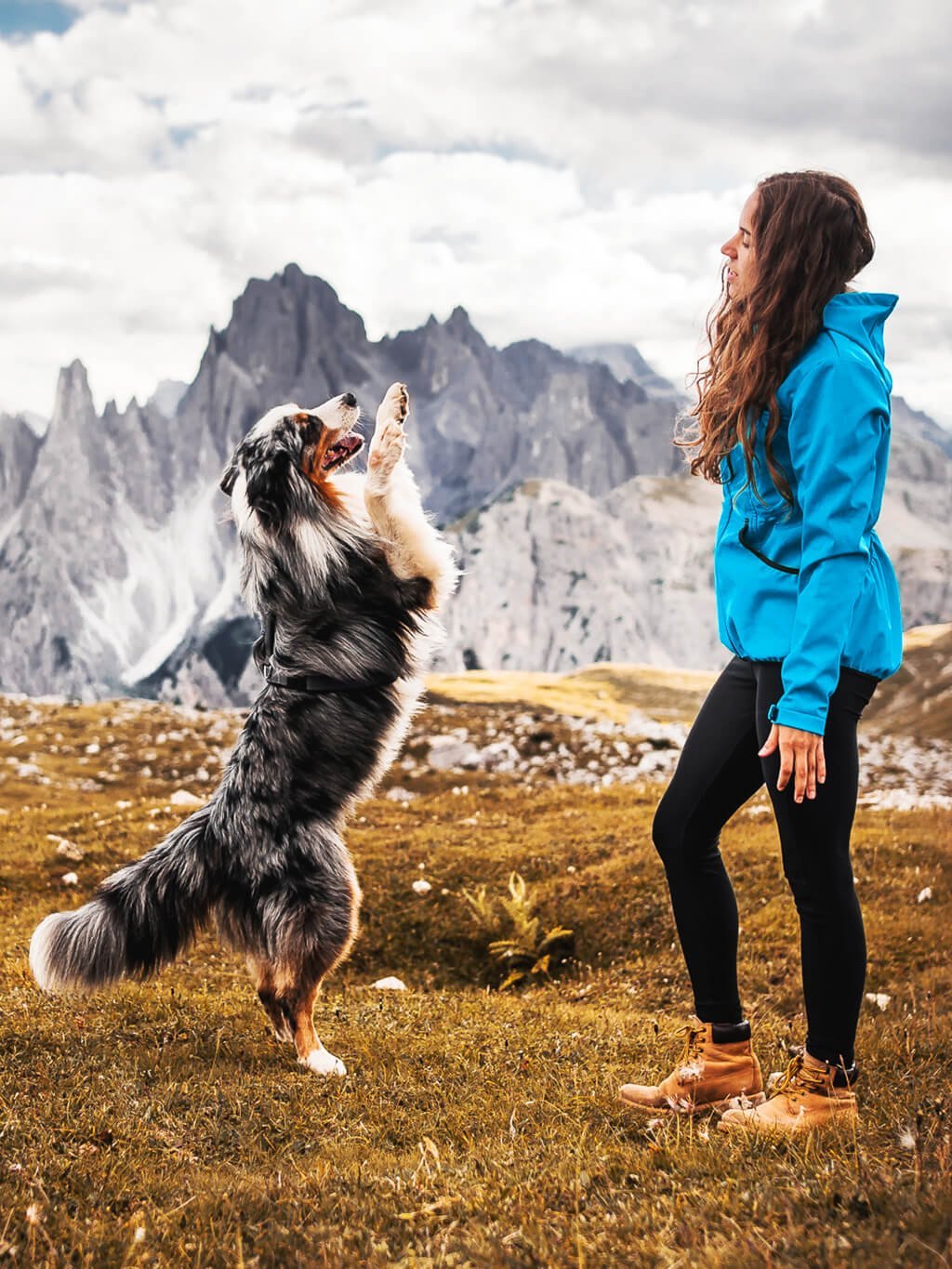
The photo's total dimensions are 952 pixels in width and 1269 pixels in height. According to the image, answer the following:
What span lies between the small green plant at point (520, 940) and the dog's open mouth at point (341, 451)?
465cm

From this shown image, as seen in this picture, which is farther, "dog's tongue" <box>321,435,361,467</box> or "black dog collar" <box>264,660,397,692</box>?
"dog's tongue" <box>321,435,361,467</box>

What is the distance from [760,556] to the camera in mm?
4613

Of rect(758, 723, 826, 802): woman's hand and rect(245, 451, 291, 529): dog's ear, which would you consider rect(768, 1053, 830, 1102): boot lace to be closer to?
rect(758, 723, 826, 802): woman's hand

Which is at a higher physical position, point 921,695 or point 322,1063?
point 322,1063

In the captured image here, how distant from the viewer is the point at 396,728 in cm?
711

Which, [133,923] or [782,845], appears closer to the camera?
[782,845]

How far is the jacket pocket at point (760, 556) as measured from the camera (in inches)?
177

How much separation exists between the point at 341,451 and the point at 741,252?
3384 millimetres

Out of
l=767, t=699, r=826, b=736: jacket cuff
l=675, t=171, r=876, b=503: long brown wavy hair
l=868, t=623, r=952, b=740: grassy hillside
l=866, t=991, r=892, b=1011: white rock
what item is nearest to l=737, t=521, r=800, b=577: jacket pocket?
l=675, t=171, r=876, b=503: long brown wavy hair

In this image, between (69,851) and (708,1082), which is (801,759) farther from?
(69,851)

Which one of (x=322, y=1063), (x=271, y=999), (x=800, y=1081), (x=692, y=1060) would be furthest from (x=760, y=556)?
(x=271, y=999)

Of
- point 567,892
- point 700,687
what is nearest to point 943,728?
point 700,687

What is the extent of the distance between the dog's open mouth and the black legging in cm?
335

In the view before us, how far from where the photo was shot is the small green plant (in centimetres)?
974
